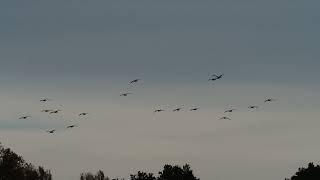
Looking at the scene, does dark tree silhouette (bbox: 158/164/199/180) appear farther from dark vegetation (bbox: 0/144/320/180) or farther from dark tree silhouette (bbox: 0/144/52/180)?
dark tree silhouette (bbox: 0/144/52/180)

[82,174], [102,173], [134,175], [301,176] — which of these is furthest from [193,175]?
[82,174]

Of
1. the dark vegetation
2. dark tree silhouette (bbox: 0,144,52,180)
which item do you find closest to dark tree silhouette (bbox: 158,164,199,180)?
the dark vegetation

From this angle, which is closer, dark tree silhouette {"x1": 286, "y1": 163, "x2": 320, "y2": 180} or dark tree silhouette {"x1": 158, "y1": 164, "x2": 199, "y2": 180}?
dark tree silhouette {"x1": 158, "y1": 164, "x2": 199, "y2": 180}

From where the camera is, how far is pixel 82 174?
167 metres

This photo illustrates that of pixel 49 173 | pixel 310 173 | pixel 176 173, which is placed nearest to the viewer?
pixel 176 173

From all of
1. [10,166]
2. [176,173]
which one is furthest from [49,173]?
[176,173]

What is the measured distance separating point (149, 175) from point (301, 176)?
109ft

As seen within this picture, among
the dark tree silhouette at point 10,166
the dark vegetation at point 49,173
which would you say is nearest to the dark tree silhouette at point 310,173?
the dark vegetation at point 49,173

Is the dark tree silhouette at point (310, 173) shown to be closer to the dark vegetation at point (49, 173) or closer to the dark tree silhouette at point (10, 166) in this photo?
the dark vegetation at point (49, 173)

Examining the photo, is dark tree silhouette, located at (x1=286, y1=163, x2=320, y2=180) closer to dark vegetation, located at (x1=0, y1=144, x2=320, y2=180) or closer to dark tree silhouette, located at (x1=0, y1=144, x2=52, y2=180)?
dark vegetation, located at (x1=0, y1=144, x2=320, y2=180)

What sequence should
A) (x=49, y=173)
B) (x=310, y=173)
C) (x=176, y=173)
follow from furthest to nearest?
(x=49, y=173) < (x=310, y=173) < (x=176, y=173)

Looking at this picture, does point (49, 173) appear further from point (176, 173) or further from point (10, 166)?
point (176, 173)

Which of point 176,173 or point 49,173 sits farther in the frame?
point 49,173

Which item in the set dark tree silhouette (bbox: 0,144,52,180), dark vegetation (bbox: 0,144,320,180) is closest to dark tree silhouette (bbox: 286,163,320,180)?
dark vegetation (bbox: 0,144,320,180)
